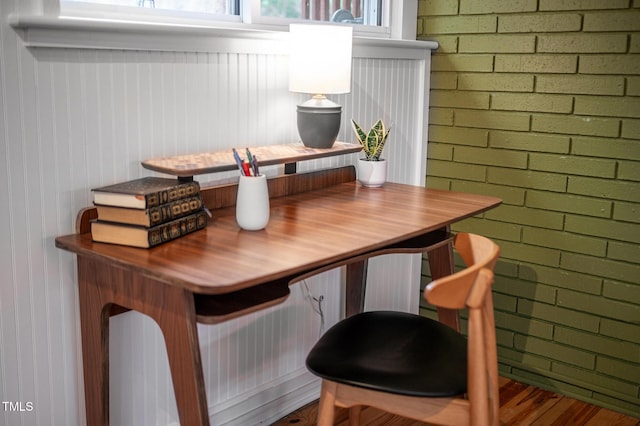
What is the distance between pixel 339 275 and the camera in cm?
268

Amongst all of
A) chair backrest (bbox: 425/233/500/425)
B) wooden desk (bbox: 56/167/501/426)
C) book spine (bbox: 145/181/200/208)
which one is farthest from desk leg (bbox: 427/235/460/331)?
book spine (bbox: 145/181/200/208)

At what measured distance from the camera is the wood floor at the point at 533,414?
2516 millimetres

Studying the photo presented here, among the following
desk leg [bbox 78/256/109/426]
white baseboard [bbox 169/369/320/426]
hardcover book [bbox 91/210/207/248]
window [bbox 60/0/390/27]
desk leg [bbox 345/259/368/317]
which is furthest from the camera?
desk leg [bbox 345/259/368/317]

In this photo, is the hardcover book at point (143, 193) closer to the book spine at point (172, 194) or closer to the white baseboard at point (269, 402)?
the book spine at point (172, 194)

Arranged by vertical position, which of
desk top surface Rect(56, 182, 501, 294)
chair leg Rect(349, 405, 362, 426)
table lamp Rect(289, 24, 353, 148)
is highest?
table lamp Rect(289, 24, 353, 148)

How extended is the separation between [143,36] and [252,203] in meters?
0.53

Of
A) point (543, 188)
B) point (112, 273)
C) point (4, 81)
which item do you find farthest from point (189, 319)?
point (543, 188)

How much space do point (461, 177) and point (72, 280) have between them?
166 centimetres

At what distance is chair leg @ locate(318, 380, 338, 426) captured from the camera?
1675 millimetres

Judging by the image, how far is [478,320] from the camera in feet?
4.79

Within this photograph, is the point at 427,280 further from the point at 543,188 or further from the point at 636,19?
the point at 636,19

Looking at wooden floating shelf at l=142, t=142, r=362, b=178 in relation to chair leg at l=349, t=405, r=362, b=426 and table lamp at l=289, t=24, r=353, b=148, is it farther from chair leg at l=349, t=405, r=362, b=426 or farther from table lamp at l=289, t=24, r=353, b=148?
chair leg at l=349, t=405, r=362, b=426

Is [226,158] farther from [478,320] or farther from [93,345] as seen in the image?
[478,320]

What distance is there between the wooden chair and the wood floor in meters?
0.74
